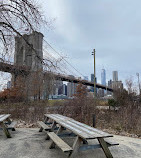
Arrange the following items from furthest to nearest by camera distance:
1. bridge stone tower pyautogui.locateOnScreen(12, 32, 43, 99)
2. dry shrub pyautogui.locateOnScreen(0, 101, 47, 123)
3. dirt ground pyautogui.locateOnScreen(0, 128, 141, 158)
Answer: dry shrub pyautogui.locateOnScreen(0, 101, 47, 123) < bridge stone tower pyautogui.locateOnScreen(12, 32, 43, 99) < dirt ground pyautogui.locateOnScreen(0, 128, 141, 158)

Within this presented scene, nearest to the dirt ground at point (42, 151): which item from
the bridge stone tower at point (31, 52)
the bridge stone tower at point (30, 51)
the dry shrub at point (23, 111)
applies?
the bridge stone tower at point (31, 52)

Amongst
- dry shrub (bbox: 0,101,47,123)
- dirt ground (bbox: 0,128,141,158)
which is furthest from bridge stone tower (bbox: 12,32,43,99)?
dry shrub (bbox: 0,101,47,123)

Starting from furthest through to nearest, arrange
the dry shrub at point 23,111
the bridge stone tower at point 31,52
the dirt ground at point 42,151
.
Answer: the dry shrub at point 23,111 < the bridge stone tower at point 31,52 < the dirt ground at point 42,151

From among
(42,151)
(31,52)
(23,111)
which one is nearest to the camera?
(42,151)

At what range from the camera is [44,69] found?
5.31 m

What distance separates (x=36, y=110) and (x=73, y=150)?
6.12 metres

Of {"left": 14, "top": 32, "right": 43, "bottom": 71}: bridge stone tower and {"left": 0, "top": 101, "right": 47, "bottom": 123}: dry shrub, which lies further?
{"left": 0, "top": 101, "right": 47, "bottom": 123}: dry shrub

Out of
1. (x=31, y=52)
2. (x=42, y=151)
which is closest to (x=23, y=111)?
(x=31, y=52)

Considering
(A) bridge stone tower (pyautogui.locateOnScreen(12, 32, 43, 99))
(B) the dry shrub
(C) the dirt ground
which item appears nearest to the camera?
(C) the dirt ground

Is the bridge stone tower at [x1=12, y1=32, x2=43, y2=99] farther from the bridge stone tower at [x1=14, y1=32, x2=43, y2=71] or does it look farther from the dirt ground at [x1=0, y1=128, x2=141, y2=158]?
the dirt ground at [x1=0, y1=128, x2=141, y2=158]

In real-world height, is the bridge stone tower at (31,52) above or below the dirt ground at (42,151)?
above

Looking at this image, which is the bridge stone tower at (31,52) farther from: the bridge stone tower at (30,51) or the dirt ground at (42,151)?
the dirt ground at (42,151)

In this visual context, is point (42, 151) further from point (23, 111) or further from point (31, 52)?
point (23, 111)

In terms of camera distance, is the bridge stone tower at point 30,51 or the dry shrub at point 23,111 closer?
the bridge stone tower at point 30,51
